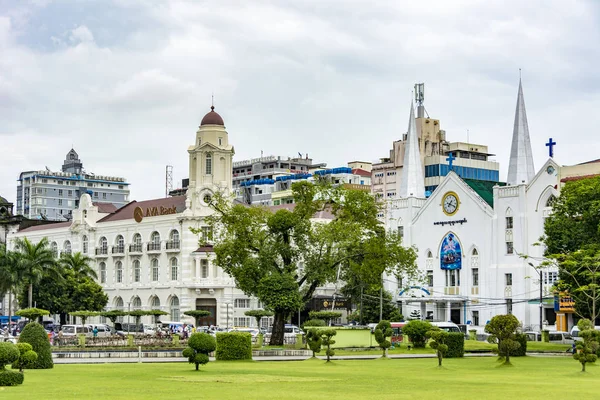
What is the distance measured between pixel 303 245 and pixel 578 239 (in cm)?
1637

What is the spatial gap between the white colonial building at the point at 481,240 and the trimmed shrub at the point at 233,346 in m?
44.7

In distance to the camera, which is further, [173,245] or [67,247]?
[67,247]

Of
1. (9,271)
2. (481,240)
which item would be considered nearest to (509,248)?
(481,240)

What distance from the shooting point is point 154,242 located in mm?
107938

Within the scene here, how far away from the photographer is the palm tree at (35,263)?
91062 mm

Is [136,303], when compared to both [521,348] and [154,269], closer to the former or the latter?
[154,269]

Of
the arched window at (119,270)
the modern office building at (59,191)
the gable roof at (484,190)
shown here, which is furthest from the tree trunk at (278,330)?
the modern office building at (59,191)

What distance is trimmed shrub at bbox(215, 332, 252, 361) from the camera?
48191 mm

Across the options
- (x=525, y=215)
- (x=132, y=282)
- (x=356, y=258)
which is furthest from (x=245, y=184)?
(x=356, y=258)

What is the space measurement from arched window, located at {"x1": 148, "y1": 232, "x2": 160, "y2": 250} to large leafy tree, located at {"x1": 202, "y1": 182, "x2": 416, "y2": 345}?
1665 inches

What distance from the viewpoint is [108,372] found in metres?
39.5

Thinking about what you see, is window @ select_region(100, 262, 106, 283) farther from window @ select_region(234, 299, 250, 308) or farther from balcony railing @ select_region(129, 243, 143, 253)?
window @ select_region(234, 299, 250, 308)

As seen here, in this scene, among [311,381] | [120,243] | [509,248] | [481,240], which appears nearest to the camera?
[311,381]

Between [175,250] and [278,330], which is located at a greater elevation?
[175,250]
